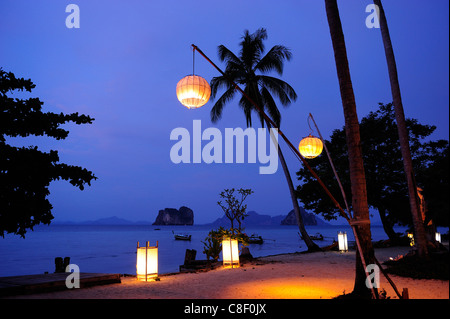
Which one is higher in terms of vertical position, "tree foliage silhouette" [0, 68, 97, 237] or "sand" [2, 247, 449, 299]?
"tree foliage silhouette" [0, 68, 97, 237]

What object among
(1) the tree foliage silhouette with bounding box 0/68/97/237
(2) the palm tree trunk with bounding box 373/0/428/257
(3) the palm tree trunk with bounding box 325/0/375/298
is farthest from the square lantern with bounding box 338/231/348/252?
(1) the tree foliage silhouette with bounding box 0/68/97/237

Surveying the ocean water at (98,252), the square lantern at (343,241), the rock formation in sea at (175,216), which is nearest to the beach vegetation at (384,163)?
the square lantern at (343,241)

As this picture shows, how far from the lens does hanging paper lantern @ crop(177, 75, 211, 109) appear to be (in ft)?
22.4

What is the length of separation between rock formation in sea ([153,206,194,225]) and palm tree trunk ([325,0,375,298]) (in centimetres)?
15798

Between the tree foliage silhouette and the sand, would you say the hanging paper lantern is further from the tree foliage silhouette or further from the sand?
the sand

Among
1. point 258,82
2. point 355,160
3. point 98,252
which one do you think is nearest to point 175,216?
point 98,252

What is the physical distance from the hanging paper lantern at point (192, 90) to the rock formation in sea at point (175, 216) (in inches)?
6163

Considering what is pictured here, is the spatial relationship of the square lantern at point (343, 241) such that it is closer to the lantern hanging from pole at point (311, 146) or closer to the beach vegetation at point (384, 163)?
the beach vegetation at point (384, 163)

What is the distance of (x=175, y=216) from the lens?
6319 inches

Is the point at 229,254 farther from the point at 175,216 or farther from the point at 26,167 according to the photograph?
the point at 175,216

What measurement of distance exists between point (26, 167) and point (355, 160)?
607 centimetres
